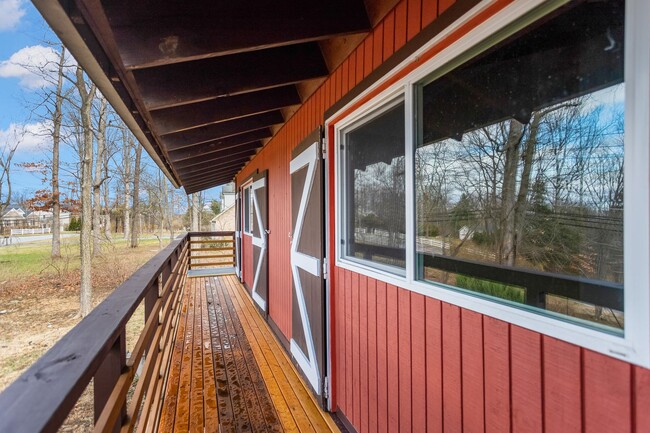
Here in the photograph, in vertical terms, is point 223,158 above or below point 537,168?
above

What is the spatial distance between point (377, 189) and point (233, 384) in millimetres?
2047

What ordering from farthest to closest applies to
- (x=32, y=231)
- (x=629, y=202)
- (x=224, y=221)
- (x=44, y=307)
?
(x=32, y=231), (x=224, y=221), (x=44, y=307), (x=629, y=202)

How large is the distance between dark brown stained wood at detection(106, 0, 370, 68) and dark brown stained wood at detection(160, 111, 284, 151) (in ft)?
5.89

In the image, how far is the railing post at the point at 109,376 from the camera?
3.47 feet

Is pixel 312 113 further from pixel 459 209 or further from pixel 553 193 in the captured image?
pixel 553 193

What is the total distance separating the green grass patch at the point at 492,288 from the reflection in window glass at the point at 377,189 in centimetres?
38

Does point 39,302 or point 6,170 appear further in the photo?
point 6,170

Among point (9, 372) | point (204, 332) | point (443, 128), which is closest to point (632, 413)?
point (443, 128)

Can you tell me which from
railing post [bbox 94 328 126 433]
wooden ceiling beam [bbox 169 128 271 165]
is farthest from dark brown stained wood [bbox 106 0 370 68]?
wooden ceiling beam [bbox 169 128 271 165]

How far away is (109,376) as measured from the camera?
1084 mm

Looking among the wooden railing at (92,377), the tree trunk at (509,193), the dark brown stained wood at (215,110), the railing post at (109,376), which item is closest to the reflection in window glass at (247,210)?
the dark brown stained wood at (215,110)

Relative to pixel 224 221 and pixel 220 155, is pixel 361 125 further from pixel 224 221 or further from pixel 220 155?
pixel 224 221

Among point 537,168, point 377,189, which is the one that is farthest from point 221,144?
point 537,168

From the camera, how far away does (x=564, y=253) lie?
947 millimetres
